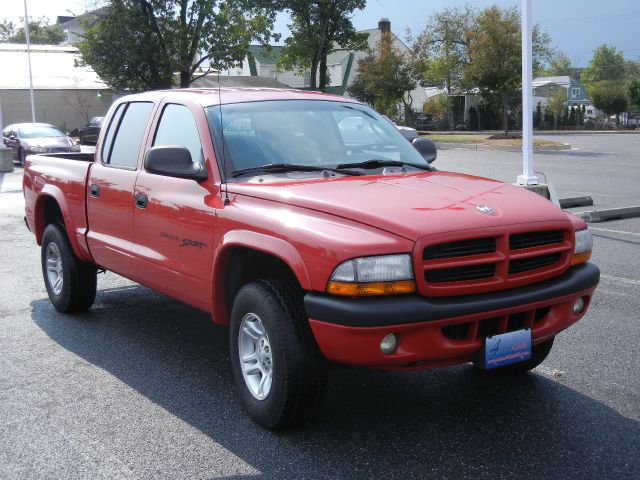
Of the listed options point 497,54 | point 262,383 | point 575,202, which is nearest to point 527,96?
point 575,202

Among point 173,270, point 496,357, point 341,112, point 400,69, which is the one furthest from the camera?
point 400,69

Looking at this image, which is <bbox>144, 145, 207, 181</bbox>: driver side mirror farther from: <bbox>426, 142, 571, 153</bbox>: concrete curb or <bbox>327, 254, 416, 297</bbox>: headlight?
<bbox>426, 142, 571, 153</bbox>: concrete curb

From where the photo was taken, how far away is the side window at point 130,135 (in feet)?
18.9

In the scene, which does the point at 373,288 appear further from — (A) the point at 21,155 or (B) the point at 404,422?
(A) the point at 21,155

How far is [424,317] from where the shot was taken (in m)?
3.56

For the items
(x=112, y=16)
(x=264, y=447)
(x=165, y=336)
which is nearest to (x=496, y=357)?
(x=264, y=447)

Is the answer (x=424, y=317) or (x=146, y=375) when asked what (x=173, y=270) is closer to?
(x=146, y=375)

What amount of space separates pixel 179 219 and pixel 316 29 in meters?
45.9

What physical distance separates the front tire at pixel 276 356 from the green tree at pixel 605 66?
143687 mm

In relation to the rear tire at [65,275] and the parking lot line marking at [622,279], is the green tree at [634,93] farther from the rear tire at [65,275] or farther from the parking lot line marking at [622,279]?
the rear tire at [65,275]

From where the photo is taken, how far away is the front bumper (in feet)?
11.6

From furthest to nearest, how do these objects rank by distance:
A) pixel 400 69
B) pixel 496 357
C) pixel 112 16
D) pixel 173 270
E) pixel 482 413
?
1. pixel 400 69
2. pixel 112 16
3. pixel 173 270
4. pixel 482 413
5. pixel 496 357

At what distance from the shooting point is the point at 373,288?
3592 mm

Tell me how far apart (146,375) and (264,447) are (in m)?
1.49
